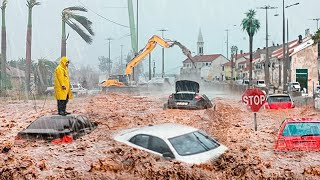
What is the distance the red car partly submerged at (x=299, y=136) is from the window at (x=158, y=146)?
14.8 ft

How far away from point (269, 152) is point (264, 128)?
21.0 feet

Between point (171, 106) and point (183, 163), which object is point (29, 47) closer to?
point (171, 106)

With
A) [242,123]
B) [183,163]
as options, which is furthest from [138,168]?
[242,123]

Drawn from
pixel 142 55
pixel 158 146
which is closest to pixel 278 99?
pixel 158 146

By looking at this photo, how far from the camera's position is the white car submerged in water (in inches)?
390

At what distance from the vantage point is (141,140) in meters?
10.5

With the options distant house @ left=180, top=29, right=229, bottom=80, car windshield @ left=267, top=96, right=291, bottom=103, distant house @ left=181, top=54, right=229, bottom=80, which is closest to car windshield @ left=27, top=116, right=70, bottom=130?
car windshield @ left=267, top=96, right=291, bottom=103

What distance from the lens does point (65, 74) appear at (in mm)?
15516

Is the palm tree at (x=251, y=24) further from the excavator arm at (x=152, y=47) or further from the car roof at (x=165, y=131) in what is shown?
the car roof at (x=165, y=131)

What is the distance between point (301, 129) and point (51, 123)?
6377mm

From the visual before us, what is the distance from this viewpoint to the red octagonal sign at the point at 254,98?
56.1 feet

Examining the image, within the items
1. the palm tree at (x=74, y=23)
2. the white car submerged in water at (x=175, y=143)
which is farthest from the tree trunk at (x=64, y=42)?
the white car submerged in water at (x=175, y=143)

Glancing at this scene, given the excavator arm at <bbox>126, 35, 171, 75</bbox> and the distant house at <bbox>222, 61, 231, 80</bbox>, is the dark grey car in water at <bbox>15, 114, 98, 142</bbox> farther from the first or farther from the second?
the distant house at <bbox>222, 61, 231, 80</bbox>

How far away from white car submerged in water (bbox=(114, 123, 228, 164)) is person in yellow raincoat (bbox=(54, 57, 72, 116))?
4677 mm
